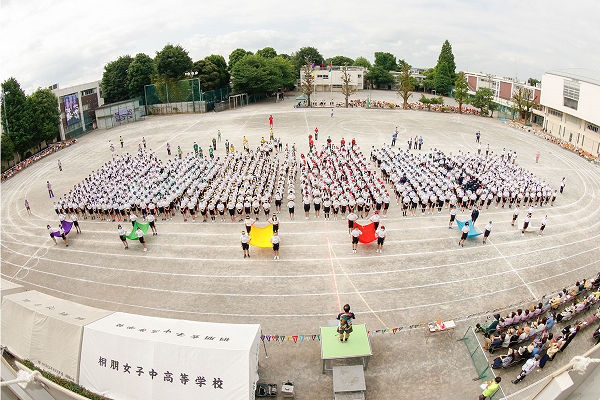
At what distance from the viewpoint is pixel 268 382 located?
10891 millimetres

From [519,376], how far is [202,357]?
8.76 meters

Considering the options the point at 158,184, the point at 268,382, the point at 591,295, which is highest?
the point at 158,184

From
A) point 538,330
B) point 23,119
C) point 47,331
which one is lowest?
point 538,330

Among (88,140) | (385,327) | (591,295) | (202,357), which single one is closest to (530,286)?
(591,295)

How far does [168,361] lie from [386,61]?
317ft

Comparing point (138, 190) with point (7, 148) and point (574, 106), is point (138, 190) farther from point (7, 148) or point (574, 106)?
point (574, 106)

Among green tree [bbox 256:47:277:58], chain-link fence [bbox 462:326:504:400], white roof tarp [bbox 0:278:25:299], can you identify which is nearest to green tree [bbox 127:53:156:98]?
green tree [bbox 256:47:277:58]

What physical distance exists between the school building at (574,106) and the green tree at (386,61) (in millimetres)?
54379

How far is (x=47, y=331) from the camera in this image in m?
10.4

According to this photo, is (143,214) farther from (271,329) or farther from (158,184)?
(271,329)

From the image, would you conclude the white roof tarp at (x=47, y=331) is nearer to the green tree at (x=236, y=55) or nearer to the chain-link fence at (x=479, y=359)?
the chain-link fence at (x=479, y=359)

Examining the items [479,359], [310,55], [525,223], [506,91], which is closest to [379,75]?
[310,55]

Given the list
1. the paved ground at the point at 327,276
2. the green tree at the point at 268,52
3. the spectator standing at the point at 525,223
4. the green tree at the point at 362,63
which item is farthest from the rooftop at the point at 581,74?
the green tree at the point at 362,63

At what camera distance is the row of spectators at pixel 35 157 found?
1277 inches
